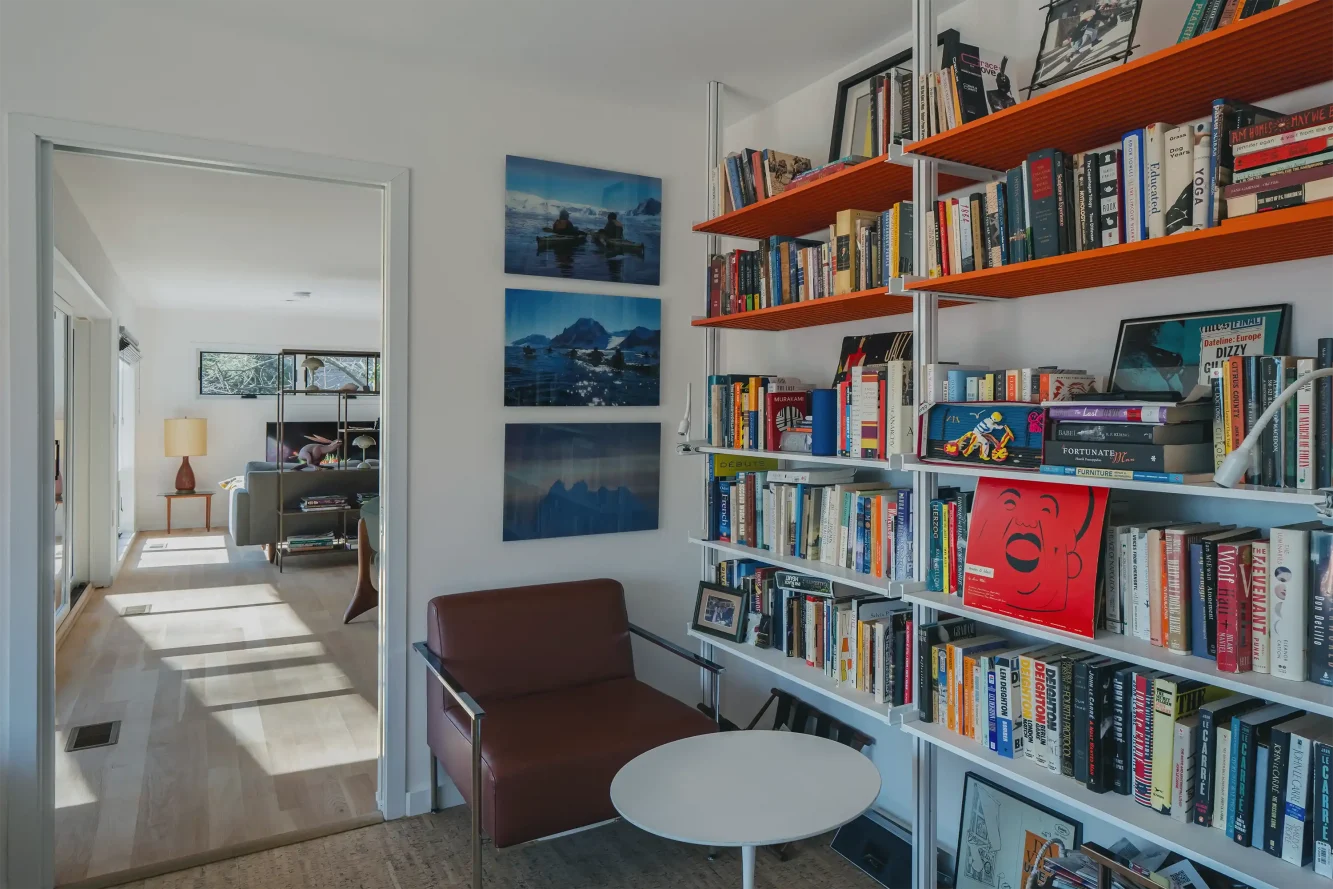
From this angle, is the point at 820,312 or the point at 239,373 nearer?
the point at 820,312

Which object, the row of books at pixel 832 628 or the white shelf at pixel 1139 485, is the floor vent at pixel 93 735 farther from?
the white shelf at pixel 1139 485

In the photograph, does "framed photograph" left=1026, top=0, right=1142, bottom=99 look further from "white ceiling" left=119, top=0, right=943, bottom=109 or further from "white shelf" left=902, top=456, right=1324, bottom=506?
"white shelf" left=902, top=456, right=1324, bottom=506

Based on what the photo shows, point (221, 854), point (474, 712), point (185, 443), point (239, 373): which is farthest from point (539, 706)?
point (239, 373)

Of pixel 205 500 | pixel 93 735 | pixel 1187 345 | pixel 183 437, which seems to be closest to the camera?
pixel 1187 345

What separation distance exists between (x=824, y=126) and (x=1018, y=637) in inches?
71.5

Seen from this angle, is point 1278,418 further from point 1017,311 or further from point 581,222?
point 581,222

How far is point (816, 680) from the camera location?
2.53m

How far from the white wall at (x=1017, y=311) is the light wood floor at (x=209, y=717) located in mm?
1740

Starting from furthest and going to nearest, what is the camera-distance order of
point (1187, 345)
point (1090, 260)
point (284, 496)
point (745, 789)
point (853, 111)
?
point (284, 496) → point (853, 111) → point (745, 789) → point (1187, 345) → point (1090, 260)

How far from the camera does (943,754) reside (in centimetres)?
248

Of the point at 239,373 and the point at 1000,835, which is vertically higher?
the point at 239,373

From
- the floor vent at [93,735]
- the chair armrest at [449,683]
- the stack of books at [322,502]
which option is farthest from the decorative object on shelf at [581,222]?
the stack of books at [322,502]

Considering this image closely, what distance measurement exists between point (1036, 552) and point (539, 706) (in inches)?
62.3

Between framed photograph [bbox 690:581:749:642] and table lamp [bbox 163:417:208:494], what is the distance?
7.78 metres
